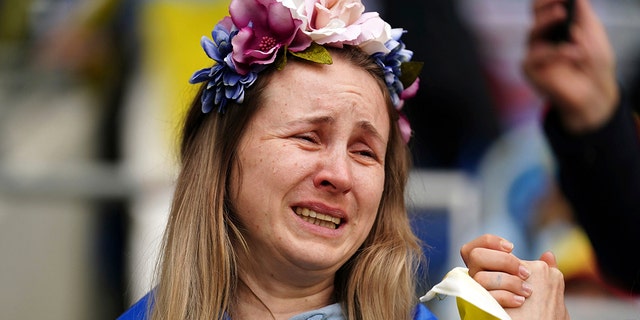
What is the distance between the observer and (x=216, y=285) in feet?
7.18

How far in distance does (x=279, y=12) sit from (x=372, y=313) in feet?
2.24

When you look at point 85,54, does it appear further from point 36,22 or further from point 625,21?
point 625,21

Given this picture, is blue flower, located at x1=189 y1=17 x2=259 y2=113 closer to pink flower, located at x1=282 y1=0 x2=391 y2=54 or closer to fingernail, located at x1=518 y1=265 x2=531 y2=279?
pink flower, located at x1=282 y1=0 x2=391 y2=54

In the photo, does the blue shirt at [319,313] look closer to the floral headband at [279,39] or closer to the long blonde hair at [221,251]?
the long blonde hair at [221,251]

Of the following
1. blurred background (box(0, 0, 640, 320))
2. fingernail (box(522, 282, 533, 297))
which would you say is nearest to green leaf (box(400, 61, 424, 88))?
fingernail (box(522, 282, 533, 297))

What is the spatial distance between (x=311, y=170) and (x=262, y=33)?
0.35m

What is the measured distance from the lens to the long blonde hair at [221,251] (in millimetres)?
2186

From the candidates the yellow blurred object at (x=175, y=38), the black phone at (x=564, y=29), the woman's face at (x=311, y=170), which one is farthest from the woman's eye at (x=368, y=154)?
the yellow blurred object at (x=175, y=38)

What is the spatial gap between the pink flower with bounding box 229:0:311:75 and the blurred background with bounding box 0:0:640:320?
169 cm

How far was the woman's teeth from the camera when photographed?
6.93 ft

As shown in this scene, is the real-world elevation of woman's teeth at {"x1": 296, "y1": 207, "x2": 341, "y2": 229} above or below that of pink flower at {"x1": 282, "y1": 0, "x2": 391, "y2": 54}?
below

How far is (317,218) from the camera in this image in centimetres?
212

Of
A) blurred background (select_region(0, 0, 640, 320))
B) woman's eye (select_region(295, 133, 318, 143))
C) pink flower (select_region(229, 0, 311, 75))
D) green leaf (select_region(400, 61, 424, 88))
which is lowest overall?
blurred background (select_region(0, 0, 640, 320))

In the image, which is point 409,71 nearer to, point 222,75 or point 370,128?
point 370,128
